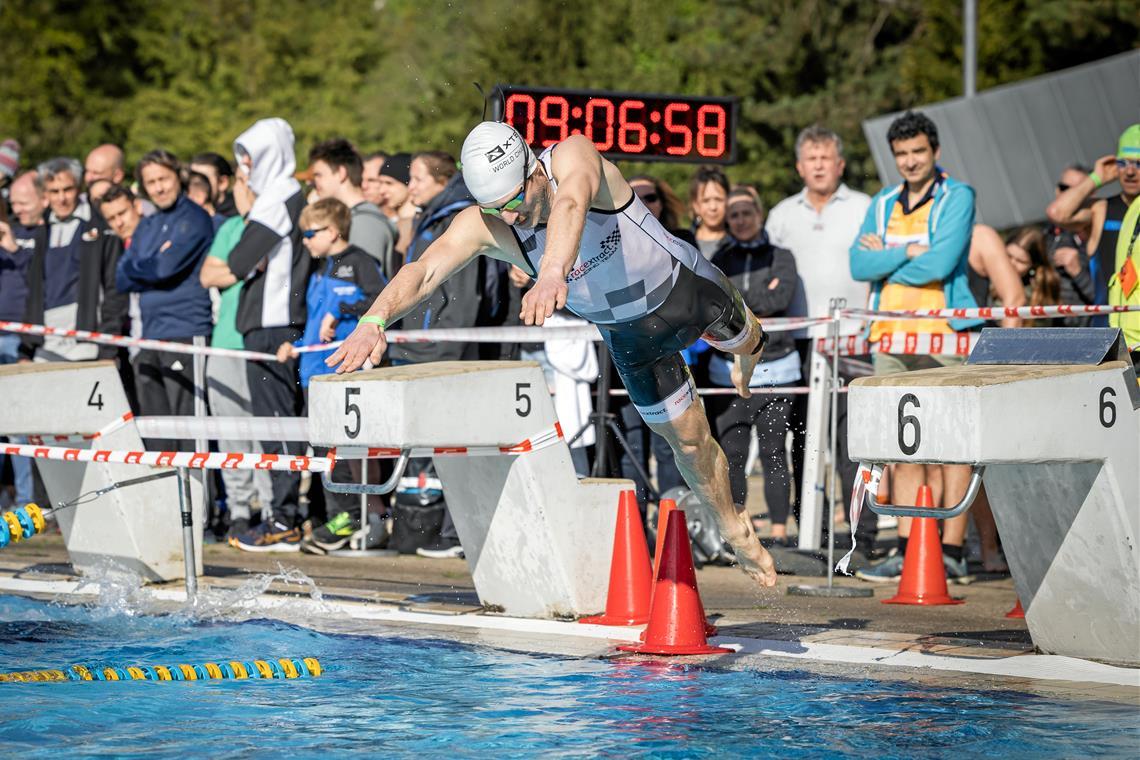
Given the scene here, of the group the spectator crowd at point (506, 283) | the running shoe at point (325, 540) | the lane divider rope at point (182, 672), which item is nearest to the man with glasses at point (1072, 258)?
the spectator crowd at point (506, 283)

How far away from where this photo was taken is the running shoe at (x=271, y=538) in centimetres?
1154

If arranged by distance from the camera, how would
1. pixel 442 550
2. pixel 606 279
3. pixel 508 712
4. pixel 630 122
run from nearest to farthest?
pixel 508 712, pixel 606 279, pixel 630 122, pixel 442 550

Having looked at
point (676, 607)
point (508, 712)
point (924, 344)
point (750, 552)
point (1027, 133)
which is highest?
point (1027, 133)

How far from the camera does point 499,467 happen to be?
8.52 meters

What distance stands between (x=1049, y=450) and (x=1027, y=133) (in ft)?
45.4

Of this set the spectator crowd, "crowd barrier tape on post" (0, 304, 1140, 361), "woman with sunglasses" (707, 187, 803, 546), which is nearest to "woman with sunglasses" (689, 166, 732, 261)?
the spectator crowd

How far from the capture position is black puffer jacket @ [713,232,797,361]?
10.9 m

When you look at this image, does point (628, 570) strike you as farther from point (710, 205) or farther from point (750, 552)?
point (710, 205)

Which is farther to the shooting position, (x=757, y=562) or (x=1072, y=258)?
(x=1072, y=258)

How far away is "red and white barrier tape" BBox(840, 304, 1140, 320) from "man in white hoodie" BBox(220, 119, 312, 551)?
3890mm

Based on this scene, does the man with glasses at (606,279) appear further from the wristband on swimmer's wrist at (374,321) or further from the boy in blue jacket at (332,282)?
the boy in blue jacket at (332,282)

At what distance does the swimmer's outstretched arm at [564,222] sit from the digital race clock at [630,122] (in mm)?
3854

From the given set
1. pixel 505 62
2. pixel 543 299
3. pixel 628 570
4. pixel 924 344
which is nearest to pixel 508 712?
pixel 543 299

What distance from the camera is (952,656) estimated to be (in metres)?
7.51
